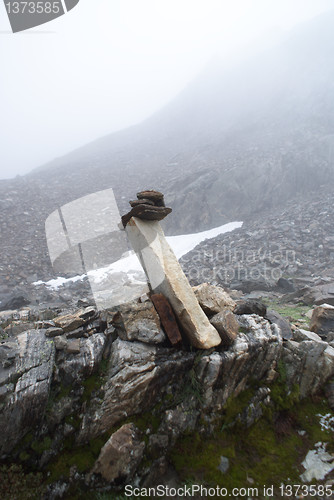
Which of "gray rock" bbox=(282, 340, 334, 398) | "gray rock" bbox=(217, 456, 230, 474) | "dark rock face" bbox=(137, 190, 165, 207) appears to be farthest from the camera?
"dark rock face" bbox=(137, 190, 165, 207)

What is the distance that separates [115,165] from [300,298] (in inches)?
1965

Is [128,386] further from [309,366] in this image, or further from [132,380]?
[309,366]

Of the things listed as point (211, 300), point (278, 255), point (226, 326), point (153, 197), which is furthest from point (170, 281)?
point (278, 255)

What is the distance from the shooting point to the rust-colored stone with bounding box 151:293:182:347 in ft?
19.0

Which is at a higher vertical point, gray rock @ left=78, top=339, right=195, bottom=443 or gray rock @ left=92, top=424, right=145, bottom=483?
gray rock @ left=78, top=339, right=195, bottom=443

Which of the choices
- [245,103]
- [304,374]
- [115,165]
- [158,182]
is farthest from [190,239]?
[245,103]

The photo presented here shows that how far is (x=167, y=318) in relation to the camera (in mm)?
6004

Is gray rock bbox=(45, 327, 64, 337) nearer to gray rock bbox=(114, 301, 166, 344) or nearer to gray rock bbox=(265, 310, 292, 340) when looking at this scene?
gray rock bbox=(114, 301, 166, 344)

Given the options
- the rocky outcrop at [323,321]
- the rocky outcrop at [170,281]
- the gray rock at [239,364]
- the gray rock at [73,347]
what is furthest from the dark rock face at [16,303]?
the rocky outcrop at [323,321]

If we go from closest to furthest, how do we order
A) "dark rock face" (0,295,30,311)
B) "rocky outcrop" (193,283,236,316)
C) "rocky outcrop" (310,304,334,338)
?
"rocky outcrop" (193,283,236,316), "rocky outcrop" (310,304,334,338), "dark rock face" (0,295,30,311)

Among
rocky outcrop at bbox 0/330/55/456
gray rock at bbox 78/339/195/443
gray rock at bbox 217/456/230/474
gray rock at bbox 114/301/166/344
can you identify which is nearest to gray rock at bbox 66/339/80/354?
rocky outcrop at bbox 0/330/55/456

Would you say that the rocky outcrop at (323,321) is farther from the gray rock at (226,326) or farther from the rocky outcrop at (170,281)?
the rocky outcrop at (170,281)

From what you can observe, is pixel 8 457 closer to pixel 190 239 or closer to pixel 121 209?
pixel 190 239

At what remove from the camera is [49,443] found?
4.46m
